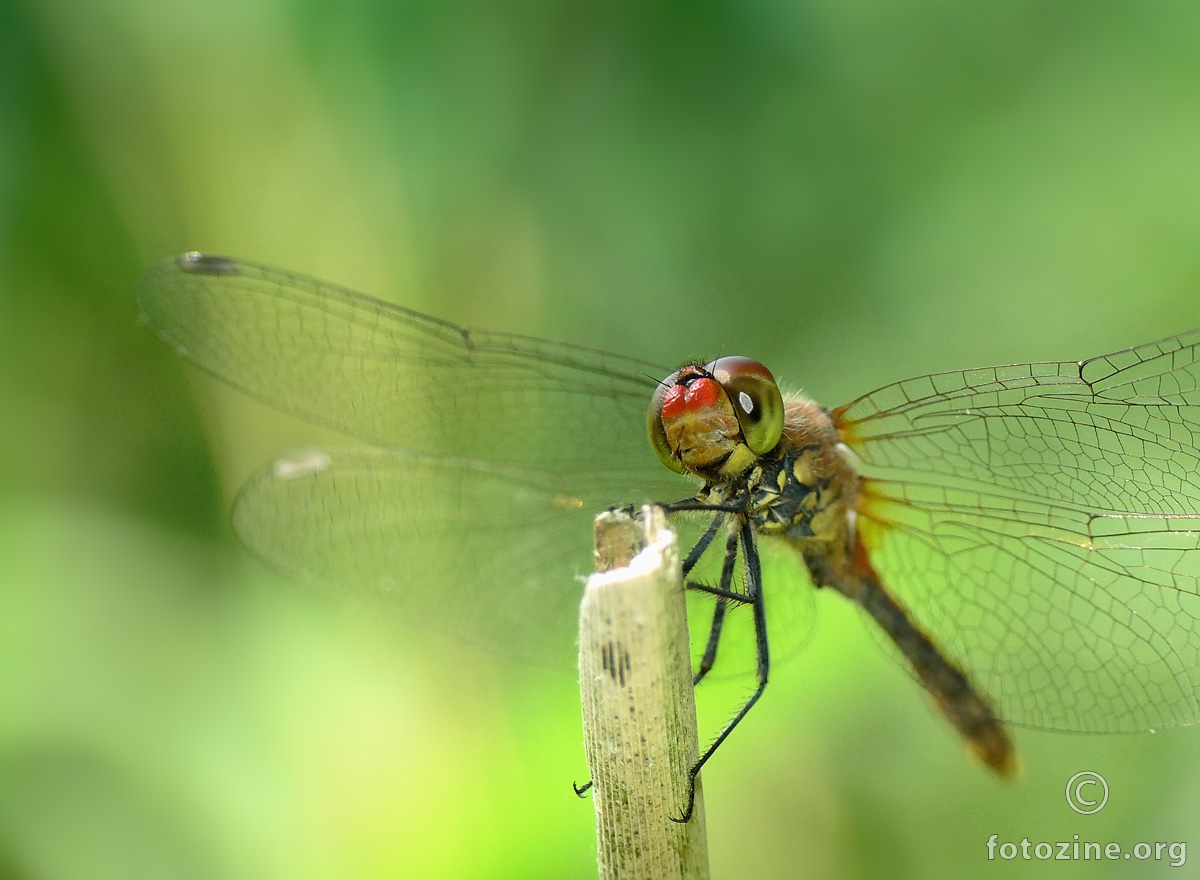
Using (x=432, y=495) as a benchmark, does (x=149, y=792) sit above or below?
below

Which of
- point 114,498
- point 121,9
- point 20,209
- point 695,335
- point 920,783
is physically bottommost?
point 920,783

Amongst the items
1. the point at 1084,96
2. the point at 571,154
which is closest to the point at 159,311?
the point at 571,154

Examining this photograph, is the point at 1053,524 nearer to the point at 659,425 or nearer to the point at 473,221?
the point at 659,425

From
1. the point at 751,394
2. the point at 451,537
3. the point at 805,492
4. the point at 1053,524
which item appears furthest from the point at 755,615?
the point at 451,537

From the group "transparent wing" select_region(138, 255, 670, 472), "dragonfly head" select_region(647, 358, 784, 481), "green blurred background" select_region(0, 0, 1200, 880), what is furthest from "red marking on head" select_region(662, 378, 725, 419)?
"green blurred background" select_region(0, 0, 1200, 880)

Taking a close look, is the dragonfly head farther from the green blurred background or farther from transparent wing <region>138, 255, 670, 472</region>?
the green blurred background

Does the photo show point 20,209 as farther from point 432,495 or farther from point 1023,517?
point 1023,517
